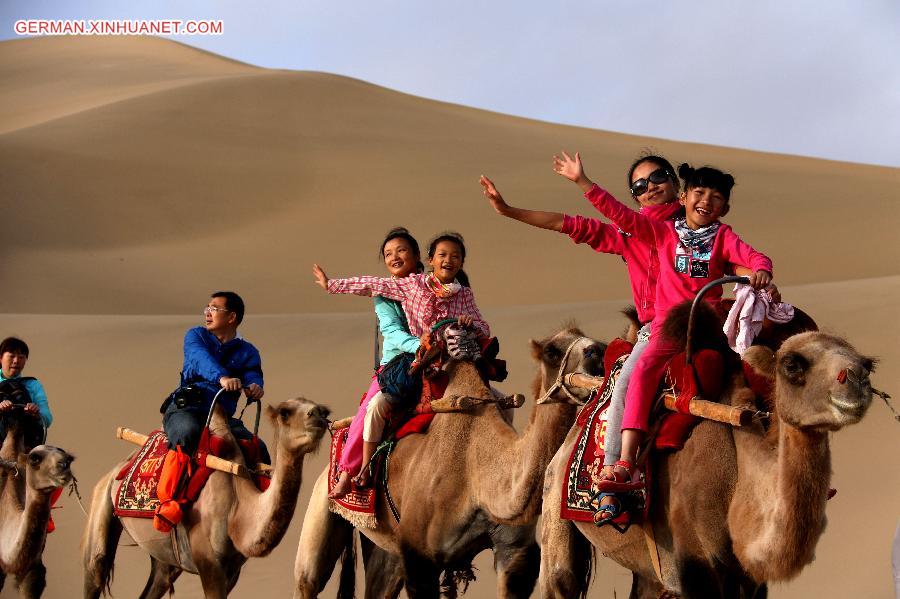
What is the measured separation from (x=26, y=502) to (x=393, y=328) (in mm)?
3458

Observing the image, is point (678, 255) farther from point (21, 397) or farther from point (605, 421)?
point (21, 397)

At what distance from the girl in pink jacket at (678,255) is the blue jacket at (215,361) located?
11.6 feet

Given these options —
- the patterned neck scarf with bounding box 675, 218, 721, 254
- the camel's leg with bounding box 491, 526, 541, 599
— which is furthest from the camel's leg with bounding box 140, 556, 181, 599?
the patterned neck scarf with bounding box 675, 218, 721, 254

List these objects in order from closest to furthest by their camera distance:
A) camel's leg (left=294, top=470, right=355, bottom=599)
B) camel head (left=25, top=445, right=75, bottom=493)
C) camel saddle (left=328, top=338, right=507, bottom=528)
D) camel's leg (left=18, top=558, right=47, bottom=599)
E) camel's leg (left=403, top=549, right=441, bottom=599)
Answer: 1. camel's leg (left=403, top=549, right=441, bottom=599)
2. camel saddle (left=328, top=338, right=507, bottom=528)
3. camel's leg (left=294, top=470, right=355, bottom=599)
4. camel head (left=25, top=445, right=75, bottom=493)
5. camel's leg (left=18, top=558, right=47, bottom=599)

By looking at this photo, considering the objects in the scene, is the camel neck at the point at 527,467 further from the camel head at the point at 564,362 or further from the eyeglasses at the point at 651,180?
the eyeglasses at the point at 651,180

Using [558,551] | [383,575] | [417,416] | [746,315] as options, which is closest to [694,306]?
[746,315]

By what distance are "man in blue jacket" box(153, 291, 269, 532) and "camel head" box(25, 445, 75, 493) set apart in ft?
2.57

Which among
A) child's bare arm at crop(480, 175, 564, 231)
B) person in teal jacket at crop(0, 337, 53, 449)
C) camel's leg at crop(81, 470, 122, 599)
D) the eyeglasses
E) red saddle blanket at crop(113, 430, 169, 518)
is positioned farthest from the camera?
person in teal jacket at crop(0, 337, 53, 449)

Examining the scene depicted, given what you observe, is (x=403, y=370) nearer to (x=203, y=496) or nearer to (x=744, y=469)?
(x=203, y=496)

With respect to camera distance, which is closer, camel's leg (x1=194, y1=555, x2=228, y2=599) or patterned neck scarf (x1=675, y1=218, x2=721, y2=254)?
patterned neck scarf (x1=675, y1=218, x2=721, y2=254)

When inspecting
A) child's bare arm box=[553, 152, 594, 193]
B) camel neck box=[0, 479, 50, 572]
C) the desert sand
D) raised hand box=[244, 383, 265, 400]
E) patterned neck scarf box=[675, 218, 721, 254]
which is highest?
the desert sand

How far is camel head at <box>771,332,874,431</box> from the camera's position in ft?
15.9

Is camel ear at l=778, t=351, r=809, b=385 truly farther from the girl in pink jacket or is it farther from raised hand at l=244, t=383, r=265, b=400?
raised hand at l=244, t=383, r=265, b=400

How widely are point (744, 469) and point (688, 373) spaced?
19.5 inches
